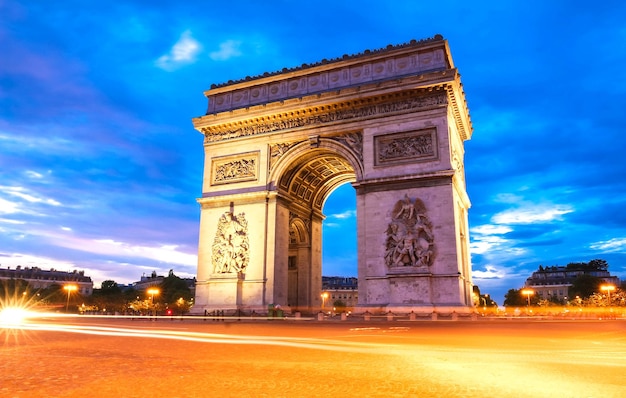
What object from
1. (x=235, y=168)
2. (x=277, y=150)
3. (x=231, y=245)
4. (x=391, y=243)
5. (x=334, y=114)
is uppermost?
(x=334, y=114)

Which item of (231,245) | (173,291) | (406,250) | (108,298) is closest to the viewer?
(406,250)

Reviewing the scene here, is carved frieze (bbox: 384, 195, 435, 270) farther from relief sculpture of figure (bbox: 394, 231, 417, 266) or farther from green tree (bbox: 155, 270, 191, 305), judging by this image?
green tree (bbox: 155, 270, 191, 305)

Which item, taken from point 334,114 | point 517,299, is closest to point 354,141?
point 334,114

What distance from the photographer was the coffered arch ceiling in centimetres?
2844

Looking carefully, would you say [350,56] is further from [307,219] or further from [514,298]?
[514,298]

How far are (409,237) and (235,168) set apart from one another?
39.8ft

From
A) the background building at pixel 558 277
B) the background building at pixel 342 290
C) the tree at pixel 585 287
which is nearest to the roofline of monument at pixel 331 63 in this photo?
the tree at pixel 585 287

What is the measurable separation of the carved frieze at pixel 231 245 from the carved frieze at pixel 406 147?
30.0 feet

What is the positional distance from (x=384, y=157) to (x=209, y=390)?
72.6ft

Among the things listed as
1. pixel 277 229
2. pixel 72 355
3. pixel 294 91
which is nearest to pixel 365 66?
pixel 294 91

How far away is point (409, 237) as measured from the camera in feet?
76.6

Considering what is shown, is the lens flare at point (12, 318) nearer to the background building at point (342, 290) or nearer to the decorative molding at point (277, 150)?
the decorative molding at point (277, 150)

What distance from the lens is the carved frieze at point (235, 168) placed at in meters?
28.6

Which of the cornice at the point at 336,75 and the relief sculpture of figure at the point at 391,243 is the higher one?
the cornice at the point at 336,75
